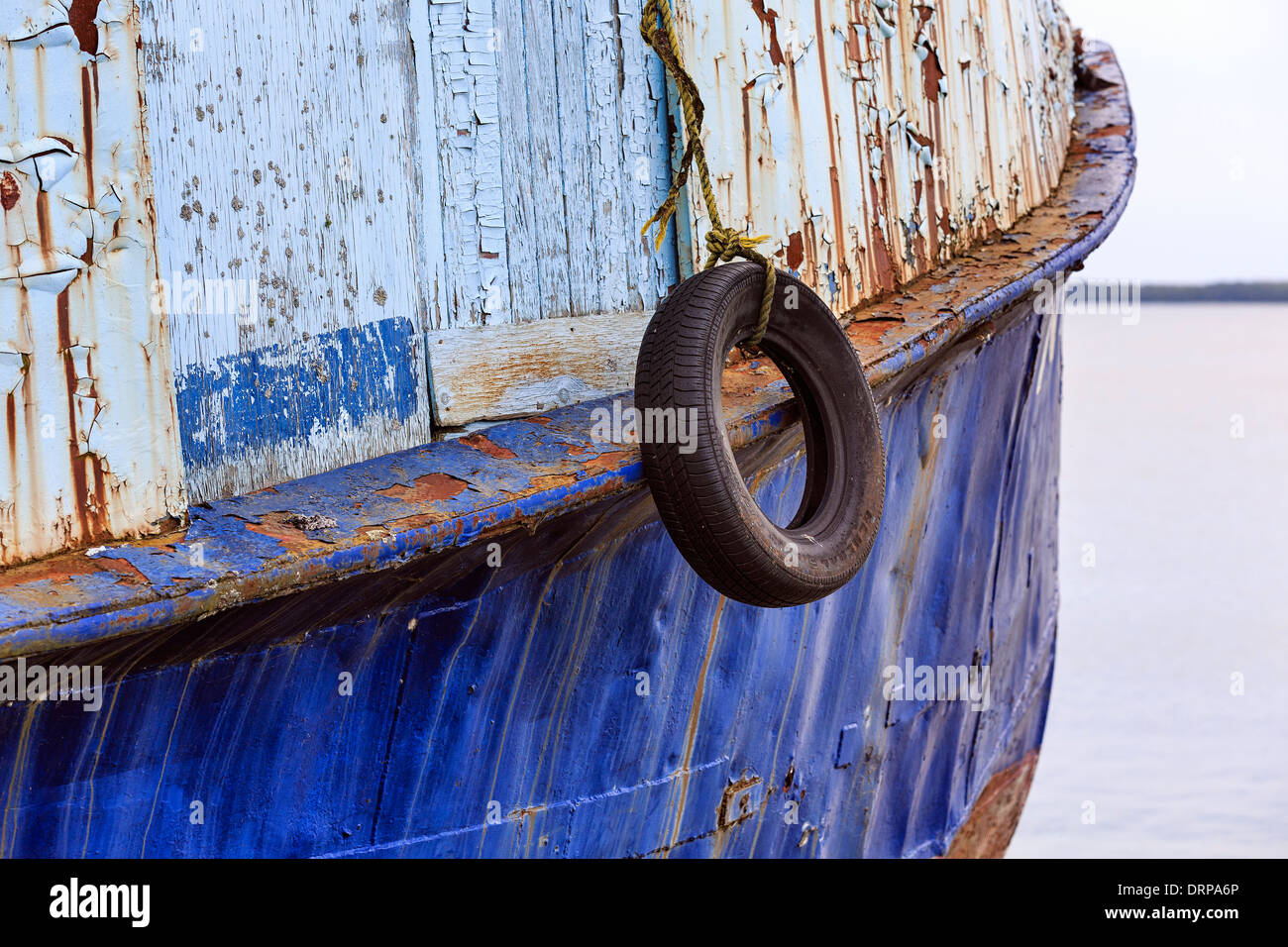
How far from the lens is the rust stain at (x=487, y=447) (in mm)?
2064

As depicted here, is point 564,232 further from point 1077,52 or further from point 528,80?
point 1077,52

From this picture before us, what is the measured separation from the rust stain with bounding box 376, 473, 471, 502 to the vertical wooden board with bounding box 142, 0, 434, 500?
163mm

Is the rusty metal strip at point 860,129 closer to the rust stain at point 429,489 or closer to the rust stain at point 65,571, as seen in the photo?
the rust stain at point 429,489

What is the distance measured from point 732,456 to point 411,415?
58 centimetres

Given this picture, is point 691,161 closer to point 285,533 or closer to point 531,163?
point 531,163

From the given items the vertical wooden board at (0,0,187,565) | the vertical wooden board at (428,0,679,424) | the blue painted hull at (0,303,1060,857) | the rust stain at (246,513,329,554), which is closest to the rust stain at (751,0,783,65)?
the vertical wooden board at (428,0,679,424)

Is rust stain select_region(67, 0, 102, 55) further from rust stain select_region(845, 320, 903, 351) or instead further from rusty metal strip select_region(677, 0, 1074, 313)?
rust stain select_region(845, 320, 903, 351)

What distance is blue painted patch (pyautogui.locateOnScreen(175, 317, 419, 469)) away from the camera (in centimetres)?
190

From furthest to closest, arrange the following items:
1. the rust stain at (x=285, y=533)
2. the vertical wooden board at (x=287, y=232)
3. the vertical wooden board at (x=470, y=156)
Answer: the vertical wooden board at (x=470, y=156) → the vertical wooden board at (x=287, y=232) → the rust stain at (x=285, y=533)

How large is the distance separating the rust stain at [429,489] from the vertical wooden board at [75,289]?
1.21ft

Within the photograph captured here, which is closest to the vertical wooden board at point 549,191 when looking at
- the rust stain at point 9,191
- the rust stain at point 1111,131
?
the rust stain at point 9,191

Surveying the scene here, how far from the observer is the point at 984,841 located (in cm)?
515

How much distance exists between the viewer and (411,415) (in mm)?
2123
